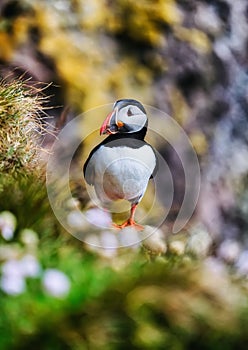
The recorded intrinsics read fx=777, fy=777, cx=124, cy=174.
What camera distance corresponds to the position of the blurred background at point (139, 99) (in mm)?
2189

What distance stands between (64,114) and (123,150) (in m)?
0.62

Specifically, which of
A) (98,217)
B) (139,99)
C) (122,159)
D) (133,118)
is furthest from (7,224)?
(139,99)

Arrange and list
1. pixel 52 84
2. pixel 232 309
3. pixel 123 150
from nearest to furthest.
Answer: pixel 232 309, pixel 123 150, pixel 52 84

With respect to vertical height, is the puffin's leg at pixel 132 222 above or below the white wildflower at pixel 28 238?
above

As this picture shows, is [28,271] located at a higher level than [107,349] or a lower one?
higher

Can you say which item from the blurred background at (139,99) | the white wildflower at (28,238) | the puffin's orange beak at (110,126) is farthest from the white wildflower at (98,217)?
the white wildflower at (28,238)

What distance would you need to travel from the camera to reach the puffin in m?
2.71

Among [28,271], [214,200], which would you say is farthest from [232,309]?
[214,200]

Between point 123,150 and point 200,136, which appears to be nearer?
point 123,150

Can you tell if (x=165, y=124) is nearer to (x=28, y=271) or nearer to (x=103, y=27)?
(x=103, y=27)

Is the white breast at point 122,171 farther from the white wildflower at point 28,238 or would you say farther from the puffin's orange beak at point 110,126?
the white wildflower at point 28,238

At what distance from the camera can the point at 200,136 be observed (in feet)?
11.0

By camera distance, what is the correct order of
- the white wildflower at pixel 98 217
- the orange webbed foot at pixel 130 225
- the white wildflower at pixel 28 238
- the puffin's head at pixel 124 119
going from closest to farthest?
1. the white wildflower at pixel 28 238
2. the white wildflower at pixel 98 217
3. the puffin's head at pixel 124 119
4. the orange webbed foot at pixel 130 225

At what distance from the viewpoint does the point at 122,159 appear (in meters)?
2.69
